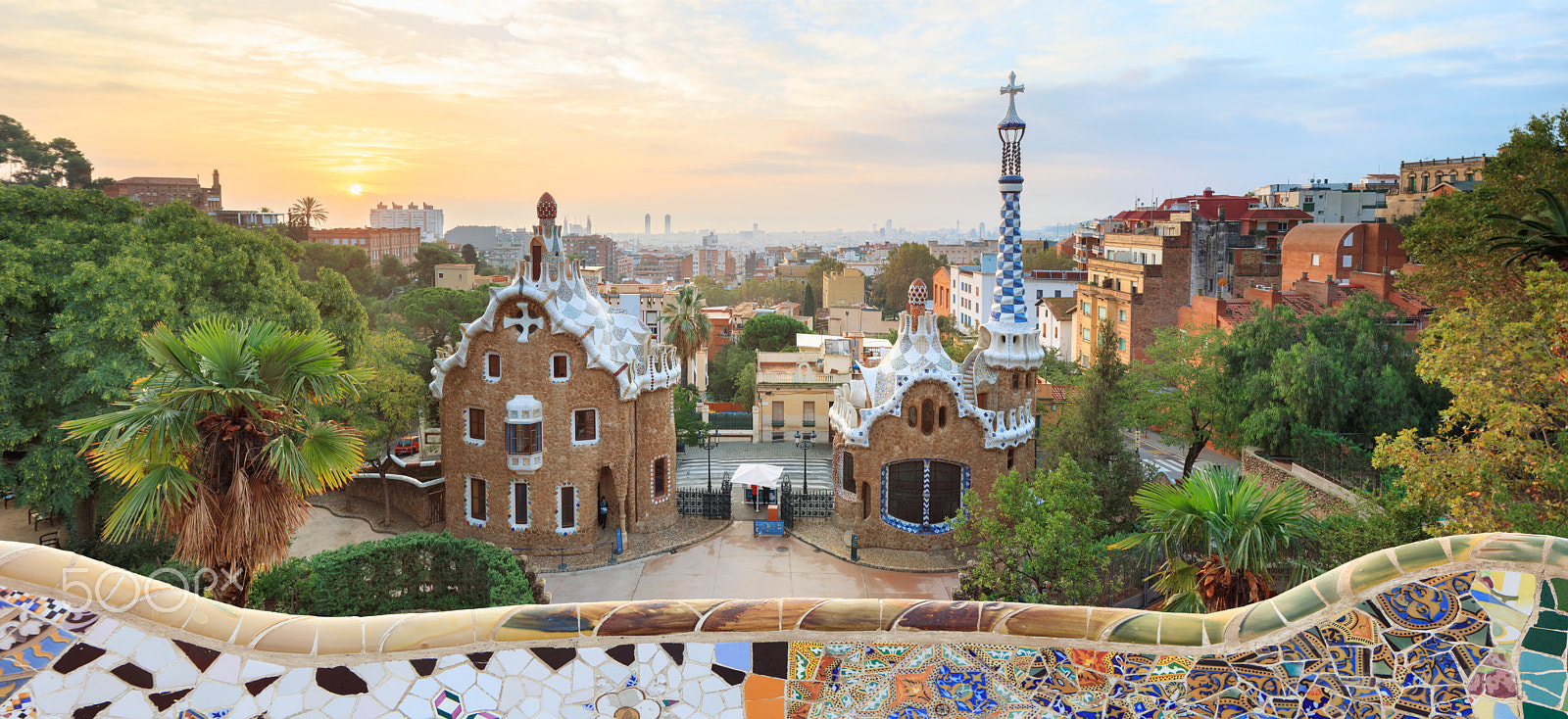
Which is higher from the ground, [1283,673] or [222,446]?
[222,446]

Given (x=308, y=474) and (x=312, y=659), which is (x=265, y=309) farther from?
(x=312, y=659)

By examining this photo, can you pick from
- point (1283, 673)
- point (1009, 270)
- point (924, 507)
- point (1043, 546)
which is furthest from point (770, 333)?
point (1283, 673)

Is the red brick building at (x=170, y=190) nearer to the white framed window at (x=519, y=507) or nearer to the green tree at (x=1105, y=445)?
the white framed window at (x=519, y=507)

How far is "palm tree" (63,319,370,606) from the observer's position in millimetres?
11758

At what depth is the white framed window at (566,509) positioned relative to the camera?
25797mm

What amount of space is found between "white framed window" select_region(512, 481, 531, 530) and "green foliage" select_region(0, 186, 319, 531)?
7689mm

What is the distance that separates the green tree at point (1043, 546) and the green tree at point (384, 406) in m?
18.4

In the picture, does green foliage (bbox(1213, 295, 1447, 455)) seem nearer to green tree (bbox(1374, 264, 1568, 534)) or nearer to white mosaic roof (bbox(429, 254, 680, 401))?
green tree (bbox(1374, 264, 1568, 534))

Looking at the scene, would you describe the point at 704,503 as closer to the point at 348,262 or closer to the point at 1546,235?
the point at 1546,235

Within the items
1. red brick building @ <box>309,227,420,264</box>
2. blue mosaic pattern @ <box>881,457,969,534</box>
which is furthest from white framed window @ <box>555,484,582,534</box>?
red brick building @ <box>309,227,420,264</box>

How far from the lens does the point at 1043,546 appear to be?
17922mm

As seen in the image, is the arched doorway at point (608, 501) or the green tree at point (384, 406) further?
the green tree at point (384, 406)

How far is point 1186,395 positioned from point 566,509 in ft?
70.6

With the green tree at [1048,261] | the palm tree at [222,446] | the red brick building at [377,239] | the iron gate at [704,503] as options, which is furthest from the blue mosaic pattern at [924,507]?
the red brick building at [377,239]
